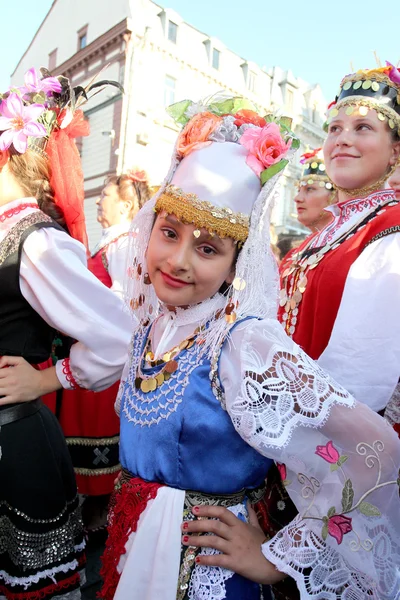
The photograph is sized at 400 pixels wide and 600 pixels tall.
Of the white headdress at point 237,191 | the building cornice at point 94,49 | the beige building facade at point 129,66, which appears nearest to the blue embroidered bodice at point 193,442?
the white headdress at point 237,191

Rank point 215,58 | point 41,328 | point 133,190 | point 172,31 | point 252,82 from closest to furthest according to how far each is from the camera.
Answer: point 41,328 → point 133,190 → point 172,31 → point 215,58 → point 252,82

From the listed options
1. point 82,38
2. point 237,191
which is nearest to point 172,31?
point 82,38

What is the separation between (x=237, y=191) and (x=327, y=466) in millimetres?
753

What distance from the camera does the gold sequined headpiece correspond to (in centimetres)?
178

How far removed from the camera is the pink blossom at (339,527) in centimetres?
109

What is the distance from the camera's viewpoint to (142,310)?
1636 mm

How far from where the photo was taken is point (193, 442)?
4.03 feet

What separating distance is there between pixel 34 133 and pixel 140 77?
1522 centimetres

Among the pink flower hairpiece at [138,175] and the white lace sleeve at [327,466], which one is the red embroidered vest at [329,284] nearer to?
the white lace sleeve at [327,466]

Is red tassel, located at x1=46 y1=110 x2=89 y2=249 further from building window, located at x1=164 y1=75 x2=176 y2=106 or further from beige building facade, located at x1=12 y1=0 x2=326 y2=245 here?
building window, located at x1=164 y1=75 x2=176 y2=106

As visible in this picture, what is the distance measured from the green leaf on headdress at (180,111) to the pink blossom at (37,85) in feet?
1.80

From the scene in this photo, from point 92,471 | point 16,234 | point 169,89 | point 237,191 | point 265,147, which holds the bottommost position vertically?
point 92,471

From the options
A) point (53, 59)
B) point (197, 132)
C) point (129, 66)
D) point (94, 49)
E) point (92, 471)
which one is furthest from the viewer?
point (53, 59)

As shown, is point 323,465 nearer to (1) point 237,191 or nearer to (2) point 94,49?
(1) point 237,191
